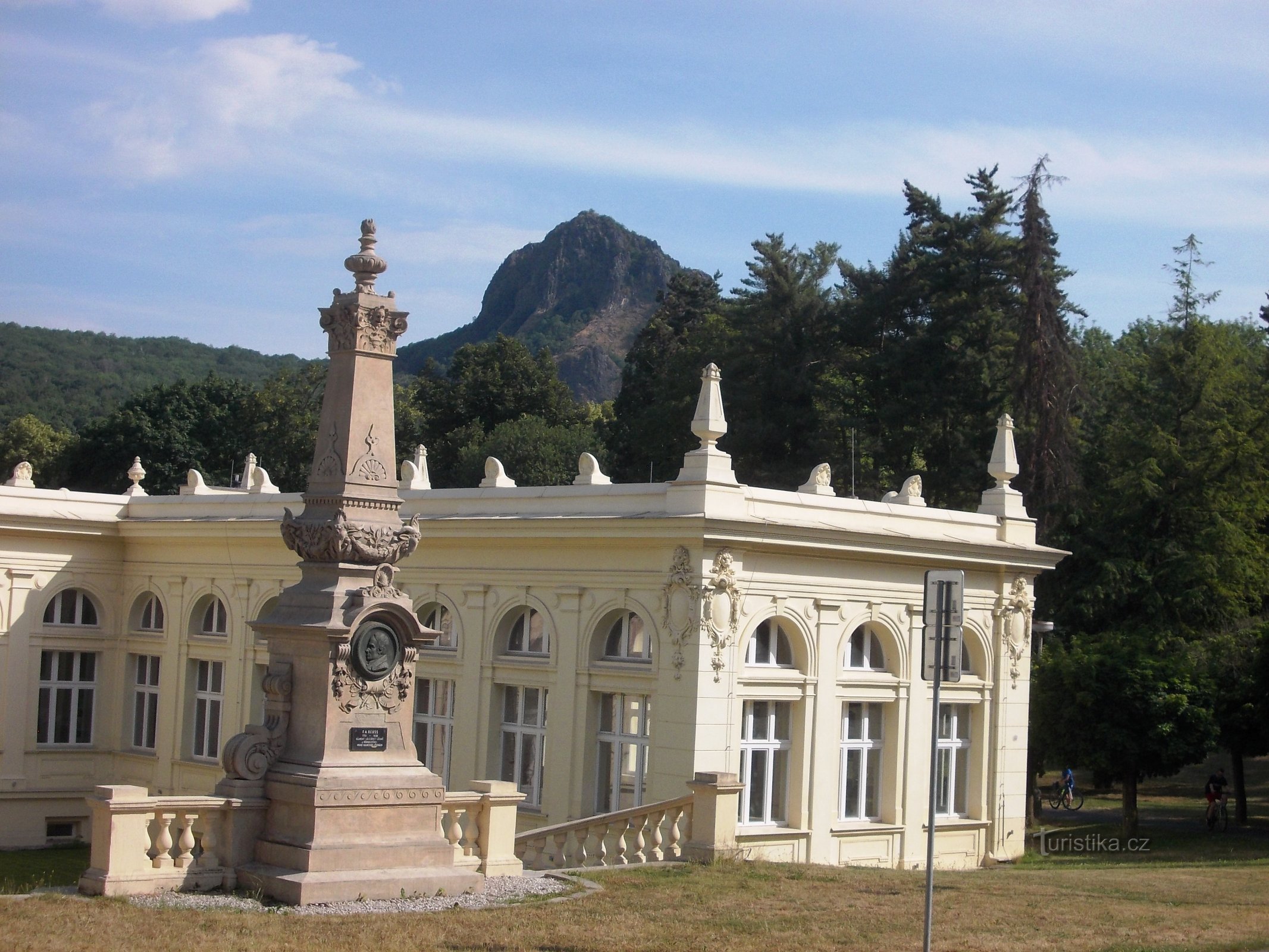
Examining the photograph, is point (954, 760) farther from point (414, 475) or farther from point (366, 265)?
point (366, 265)

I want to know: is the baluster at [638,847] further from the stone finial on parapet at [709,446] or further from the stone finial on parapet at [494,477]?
the stone finial on parapet at [494,477]

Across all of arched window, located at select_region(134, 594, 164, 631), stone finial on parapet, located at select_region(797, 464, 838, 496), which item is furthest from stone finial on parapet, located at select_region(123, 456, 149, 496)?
stone finial on parapet, located at select_region(797, 464, 838, 496)

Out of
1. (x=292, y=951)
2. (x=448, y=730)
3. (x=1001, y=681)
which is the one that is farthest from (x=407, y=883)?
(x=1001, y=681)

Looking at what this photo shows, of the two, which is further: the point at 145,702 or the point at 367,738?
the point at 145,702

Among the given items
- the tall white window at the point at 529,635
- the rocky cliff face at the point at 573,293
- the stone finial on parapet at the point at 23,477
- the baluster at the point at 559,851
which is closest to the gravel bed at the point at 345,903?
the baluster at the point at 559,851

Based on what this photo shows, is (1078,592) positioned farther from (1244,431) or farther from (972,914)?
(972,914)

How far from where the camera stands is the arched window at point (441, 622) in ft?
96.5

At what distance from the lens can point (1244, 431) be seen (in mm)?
52094

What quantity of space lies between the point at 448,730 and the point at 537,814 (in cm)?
279

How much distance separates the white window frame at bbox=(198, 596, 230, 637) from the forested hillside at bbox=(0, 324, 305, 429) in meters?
65.9

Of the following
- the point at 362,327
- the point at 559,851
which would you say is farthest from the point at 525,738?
the point at 362,327

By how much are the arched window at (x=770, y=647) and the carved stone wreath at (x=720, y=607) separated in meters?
0.96

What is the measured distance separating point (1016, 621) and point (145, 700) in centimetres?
1937

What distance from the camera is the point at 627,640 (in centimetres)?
2652
